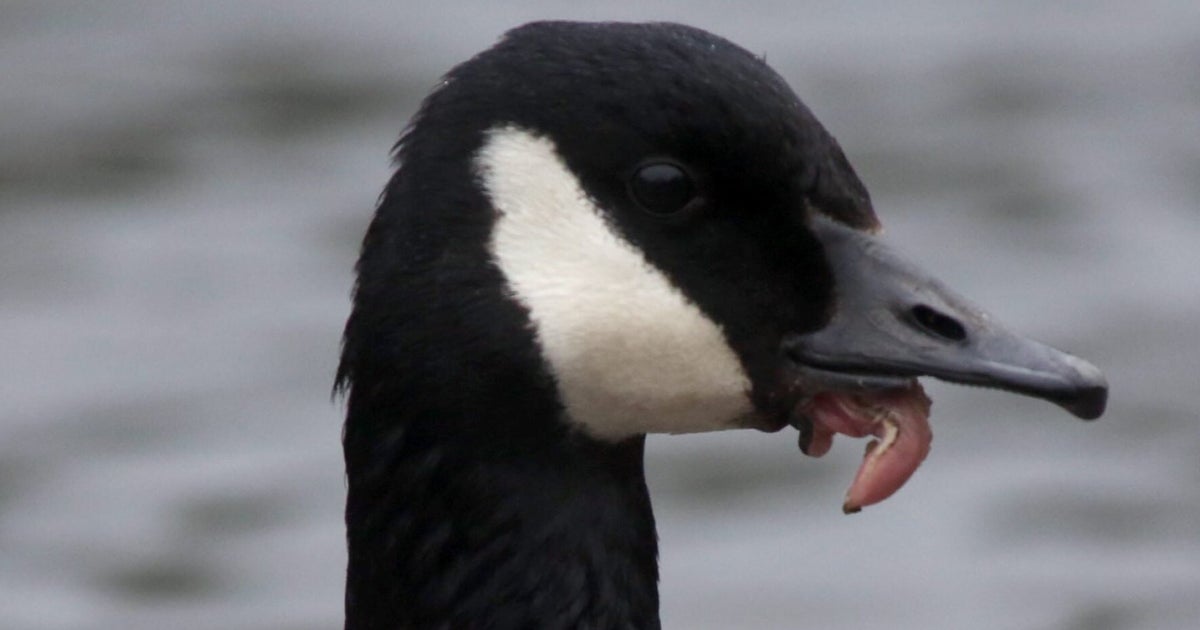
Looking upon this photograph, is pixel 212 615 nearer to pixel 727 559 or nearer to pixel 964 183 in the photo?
pixel 727 559

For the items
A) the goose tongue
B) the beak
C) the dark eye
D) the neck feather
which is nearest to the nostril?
the beak

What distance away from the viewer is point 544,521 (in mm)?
A: 5141

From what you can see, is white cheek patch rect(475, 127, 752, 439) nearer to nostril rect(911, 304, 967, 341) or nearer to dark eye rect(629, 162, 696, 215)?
dark eye rect(629, 162, 696, 215)

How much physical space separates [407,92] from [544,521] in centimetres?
814

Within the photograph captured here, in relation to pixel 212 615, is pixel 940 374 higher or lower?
lower

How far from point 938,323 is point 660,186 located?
0.55 metres

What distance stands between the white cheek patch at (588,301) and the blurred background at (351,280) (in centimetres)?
446

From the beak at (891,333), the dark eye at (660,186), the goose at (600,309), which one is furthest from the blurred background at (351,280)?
the dark eye at (660,186)

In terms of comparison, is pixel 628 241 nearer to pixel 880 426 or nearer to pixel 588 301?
pixel 588 301

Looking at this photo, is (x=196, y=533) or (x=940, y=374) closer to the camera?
(x=940, y=374)

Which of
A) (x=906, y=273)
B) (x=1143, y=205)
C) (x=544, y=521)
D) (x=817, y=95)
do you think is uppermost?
(x=817, y=95)

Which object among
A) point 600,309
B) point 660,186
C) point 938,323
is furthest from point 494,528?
point 938,323

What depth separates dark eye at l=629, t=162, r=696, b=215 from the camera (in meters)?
4.98

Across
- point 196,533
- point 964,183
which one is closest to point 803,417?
point 196,533
